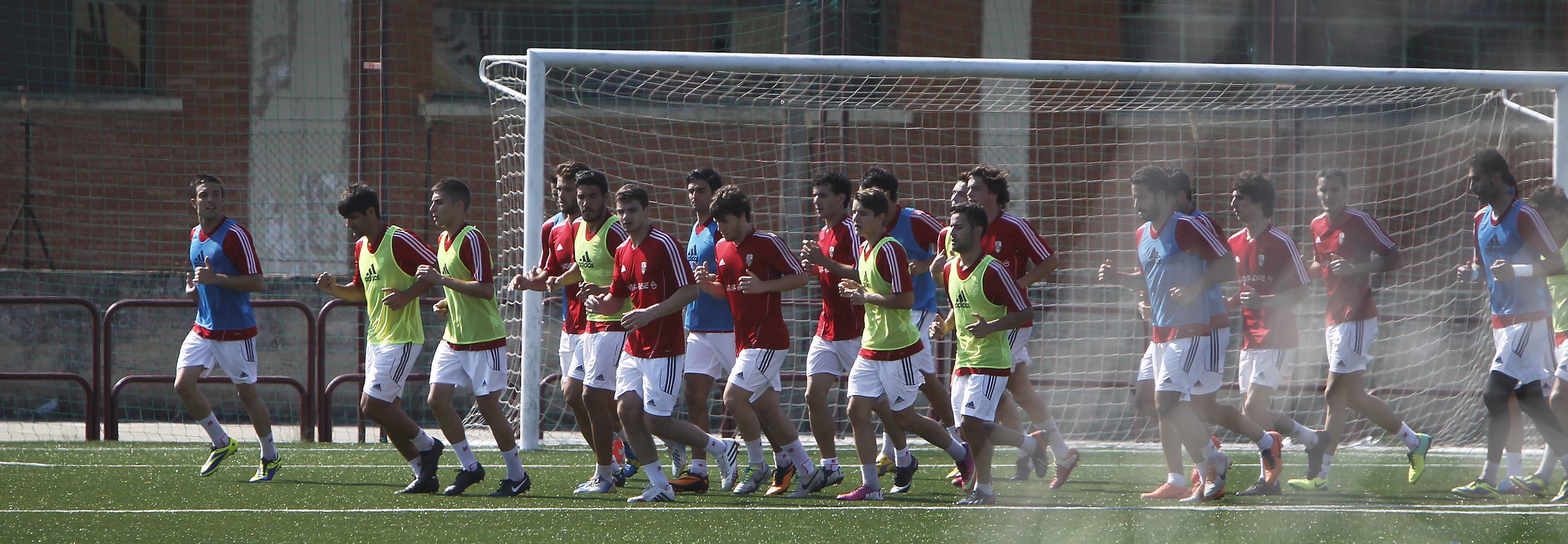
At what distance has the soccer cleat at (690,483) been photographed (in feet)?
22.4

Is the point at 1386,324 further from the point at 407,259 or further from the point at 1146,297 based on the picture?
the point at 407,259

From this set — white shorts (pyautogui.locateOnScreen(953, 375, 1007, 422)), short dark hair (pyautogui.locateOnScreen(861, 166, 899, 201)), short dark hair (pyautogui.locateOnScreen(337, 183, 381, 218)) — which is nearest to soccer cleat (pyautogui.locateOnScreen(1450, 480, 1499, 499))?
white shorts (pyautogui.locateOnScreen(953, 375, 1007, 422))

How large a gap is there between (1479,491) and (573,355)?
14.9 ft

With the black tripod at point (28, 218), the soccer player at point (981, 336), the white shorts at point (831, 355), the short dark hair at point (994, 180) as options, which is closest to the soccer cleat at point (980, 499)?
the soccer player at point (981, 336)

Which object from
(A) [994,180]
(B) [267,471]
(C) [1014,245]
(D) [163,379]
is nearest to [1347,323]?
(C) [1014,245]

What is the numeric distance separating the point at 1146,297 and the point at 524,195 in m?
4.02

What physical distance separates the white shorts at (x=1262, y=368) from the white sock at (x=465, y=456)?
393 cm

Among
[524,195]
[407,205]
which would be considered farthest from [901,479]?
[407,205]

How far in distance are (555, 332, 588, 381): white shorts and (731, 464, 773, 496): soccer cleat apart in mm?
955

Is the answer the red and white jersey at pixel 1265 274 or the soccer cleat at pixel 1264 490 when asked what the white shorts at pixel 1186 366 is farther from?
the soccer cleat at pixel 1264 490

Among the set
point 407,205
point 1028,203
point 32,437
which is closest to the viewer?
point 1028,203

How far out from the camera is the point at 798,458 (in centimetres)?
664

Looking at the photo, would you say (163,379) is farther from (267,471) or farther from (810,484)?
(810,484)

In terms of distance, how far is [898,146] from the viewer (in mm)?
11117
